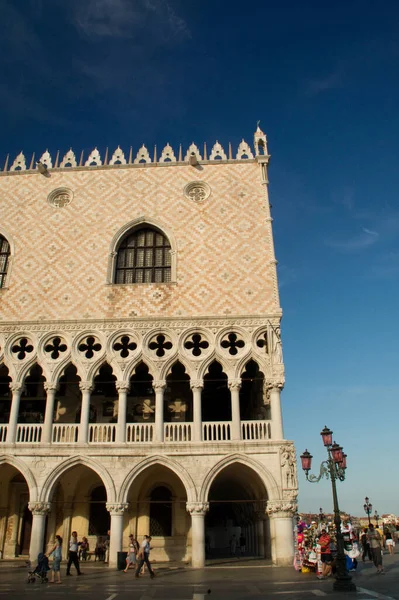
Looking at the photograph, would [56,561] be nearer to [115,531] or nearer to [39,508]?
[115,531]

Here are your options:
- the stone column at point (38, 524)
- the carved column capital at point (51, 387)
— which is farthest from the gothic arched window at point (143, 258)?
the stone column at point (38, 524)

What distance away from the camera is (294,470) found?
14.8 m

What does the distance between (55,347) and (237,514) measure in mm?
11615

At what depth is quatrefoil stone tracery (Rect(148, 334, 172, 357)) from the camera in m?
16.8

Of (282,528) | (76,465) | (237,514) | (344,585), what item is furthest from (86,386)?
(237,514)

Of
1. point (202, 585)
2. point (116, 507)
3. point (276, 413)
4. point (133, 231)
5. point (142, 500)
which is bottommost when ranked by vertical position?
point (202, 585)

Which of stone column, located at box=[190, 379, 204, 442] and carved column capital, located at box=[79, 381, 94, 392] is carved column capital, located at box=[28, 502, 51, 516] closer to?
carved column capital, located at box=[79, 381, 94, 392]

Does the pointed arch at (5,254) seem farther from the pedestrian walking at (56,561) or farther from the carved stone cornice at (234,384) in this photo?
the pedestrian walking at (56,561)

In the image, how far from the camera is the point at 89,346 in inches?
666

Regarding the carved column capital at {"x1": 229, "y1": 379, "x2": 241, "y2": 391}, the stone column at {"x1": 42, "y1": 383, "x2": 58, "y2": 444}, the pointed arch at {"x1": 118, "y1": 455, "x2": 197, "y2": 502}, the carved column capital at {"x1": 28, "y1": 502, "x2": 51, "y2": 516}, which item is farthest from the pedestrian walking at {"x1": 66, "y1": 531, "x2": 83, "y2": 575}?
the carved column capital at {"x1": 229, "y1": 379, "x2": 241, "y2": 391}

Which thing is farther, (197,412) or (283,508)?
(197,412)

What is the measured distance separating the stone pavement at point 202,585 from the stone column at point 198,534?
303mm

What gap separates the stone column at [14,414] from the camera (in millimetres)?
15648

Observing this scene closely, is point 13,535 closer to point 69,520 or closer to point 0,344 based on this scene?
point 69,520
